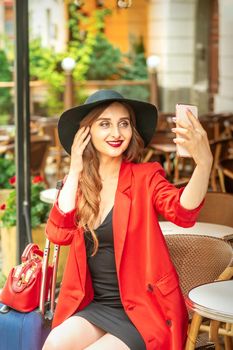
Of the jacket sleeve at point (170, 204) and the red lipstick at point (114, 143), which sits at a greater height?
the red lipstick at point (114, 143)

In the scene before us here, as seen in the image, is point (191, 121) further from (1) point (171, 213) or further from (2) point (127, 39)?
(2) point (127, 39)

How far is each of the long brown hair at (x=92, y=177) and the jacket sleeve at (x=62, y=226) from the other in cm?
4

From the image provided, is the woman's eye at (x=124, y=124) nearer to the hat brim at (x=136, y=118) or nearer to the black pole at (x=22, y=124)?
the hat brim at (x=136, y=118)

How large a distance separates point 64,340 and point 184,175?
6901 millimetres

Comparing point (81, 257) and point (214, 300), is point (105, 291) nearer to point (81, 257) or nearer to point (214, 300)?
point (81, 257)

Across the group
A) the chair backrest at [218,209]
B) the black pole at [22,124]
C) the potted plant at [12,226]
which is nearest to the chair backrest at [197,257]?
the chair backrest at [218,209]

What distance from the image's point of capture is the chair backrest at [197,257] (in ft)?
15.9

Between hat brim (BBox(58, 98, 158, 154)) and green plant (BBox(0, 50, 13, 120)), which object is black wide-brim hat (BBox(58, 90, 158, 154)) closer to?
hat brim (BBox(58, 98, 158, 154))

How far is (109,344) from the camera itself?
159 inches

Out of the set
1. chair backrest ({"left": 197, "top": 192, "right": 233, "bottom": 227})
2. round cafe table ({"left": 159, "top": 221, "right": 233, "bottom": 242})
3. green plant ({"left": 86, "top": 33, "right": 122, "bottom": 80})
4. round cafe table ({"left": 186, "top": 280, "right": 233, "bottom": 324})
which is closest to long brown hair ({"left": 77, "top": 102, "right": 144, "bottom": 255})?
round cafe table ({"left": 186, "top": 280, "right": 233, "bottom": 324})

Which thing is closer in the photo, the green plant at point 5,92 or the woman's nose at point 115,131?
the woman's nose at point 115,131

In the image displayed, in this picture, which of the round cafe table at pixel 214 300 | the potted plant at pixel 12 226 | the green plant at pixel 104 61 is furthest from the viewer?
the green plant at pixel 104 61

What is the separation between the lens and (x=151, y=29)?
76.1ft

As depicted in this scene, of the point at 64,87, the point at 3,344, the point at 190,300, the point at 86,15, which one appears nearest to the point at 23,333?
the point at 3,344
